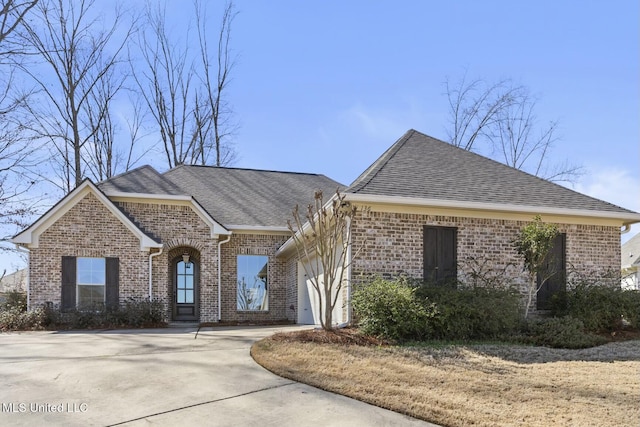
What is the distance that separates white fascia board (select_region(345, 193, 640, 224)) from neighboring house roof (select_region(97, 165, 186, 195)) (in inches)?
323

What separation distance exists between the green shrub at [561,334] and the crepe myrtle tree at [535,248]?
3.12 feet

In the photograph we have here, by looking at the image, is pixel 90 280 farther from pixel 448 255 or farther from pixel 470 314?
pixel 470 314

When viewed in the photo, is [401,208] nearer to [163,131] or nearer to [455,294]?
[455,294]

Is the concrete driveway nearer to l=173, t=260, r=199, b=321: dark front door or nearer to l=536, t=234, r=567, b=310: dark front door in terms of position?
l=536, t=234, r=567, b=310: dark front door

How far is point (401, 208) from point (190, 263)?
906cm

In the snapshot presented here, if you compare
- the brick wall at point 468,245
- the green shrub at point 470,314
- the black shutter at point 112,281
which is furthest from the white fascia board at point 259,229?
the green shrub at point 470,314

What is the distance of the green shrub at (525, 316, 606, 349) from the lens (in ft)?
34.0

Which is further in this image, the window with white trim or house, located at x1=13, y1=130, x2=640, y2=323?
the window with white trim

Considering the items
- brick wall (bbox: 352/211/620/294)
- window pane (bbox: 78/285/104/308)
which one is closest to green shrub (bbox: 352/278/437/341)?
brick wall (bbox: 352/211/620/294)

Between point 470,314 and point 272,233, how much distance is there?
9.16m

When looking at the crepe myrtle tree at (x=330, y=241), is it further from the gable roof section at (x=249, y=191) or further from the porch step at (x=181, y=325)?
the gable roof section at (x=249, y=191)

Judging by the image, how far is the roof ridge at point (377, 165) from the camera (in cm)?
1183

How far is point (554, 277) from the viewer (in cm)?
1318

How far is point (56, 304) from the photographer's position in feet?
51.7
